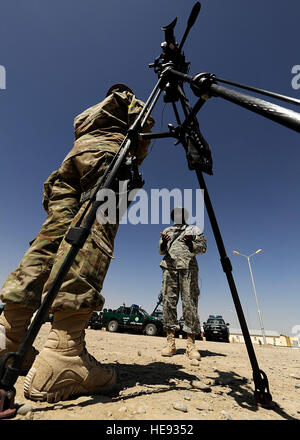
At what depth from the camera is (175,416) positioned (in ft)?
3.57

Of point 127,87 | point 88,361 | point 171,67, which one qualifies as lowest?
point 88,361

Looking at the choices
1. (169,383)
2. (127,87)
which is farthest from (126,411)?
(127,87)

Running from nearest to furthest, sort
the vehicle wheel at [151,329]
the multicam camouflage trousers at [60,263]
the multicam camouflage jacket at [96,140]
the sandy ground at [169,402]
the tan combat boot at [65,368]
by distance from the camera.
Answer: the sandy ground at [169,402], the tan combat boot at [65,368], the multicam camouflage trousers at [60,263], the multicam camouflage jacket at [96,140], the vehicle wheel at [151,329]

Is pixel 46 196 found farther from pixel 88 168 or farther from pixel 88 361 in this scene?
pixel 88 361

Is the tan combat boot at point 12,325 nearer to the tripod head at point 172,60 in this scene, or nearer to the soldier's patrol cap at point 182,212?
the tripod head at point 172,60

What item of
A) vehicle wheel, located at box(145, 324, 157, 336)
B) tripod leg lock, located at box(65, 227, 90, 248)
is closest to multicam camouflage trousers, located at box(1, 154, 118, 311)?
tripod leg lock, located at box(65, 227, 90, 248)

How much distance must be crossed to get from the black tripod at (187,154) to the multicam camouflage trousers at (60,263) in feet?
0.71

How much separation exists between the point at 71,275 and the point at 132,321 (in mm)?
12666

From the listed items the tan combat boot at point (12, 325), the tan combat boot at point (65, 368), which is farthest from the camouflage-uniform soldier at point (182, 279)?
the tan combat boot at point (12, 325)

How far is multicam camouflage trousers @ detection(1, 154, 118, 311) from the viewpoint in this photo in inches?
52.1

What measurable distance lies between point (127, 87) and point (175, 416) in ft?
10.2

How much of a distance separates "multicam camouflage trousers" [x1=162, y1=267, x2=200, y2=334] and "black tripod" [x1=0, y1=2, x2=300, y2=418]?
2.17 meters

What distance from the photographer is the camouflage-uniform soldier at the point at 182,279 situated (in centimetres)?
349

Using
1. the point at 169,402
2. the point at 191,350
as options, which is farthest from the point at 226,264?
the point at 191,350
